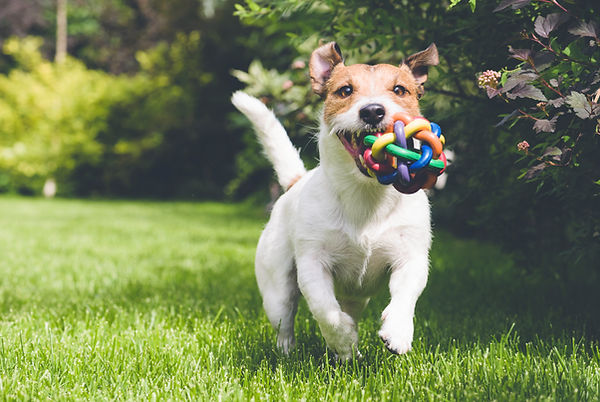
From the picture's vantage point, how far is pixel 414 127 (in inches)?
91.0

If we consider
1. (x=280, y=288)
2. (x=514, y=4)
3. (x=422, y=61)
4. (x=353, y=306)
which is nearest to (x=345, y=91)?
(x=422, y=61)

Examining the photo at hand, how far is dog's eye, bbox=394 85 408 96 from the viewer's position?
2.62 m

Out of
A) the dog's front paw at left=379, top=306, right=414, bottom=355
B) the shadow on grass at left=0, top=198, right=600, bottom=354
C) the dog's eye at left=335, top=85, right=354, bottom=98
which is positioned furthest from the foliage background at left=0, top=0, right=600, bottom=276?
the dog's front paw at left=379, top=306, right=414, bottom=355

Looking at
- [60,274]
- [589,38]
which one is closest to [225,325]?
[589,38]

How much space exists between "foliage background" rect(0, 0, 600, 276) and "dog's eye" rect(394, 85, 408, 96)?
1.72 ft

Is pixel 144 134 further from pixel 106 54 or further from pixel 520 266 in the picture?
pixel 520 266

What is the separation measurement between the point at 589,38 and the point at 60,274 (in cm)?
472

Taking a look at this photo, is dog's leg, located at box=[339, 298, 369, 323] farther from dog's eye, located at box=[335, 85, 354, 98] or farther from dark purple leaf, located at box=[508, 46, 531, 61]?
dark purple leaf, located at box=[508, 46, 531, 61]

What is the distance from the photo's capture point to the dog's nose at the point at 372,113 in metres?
2.36

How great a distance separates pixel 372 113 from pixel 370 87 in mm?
271

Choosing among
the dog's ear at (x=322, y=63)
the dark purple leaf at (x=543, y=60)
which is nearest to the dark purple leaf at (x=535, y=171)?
the dark purple leaf at (x=543, y=60)

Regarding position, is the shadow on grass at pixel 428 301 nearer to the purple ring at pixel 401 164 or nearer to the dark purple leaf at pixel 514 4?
the purple ring at pixel 401 164

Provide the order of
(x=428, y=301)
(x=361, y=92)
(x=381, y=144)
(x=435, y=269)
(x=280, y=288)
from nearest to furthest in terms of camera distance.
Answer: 1. (x=381, y=144)
2. (x=361, y=92)
3. (x=280, y=288)
4. (x=428, y=301)
5. (x=435, y=269)

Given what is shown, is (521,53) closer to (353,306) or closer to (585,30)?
(585,30)
